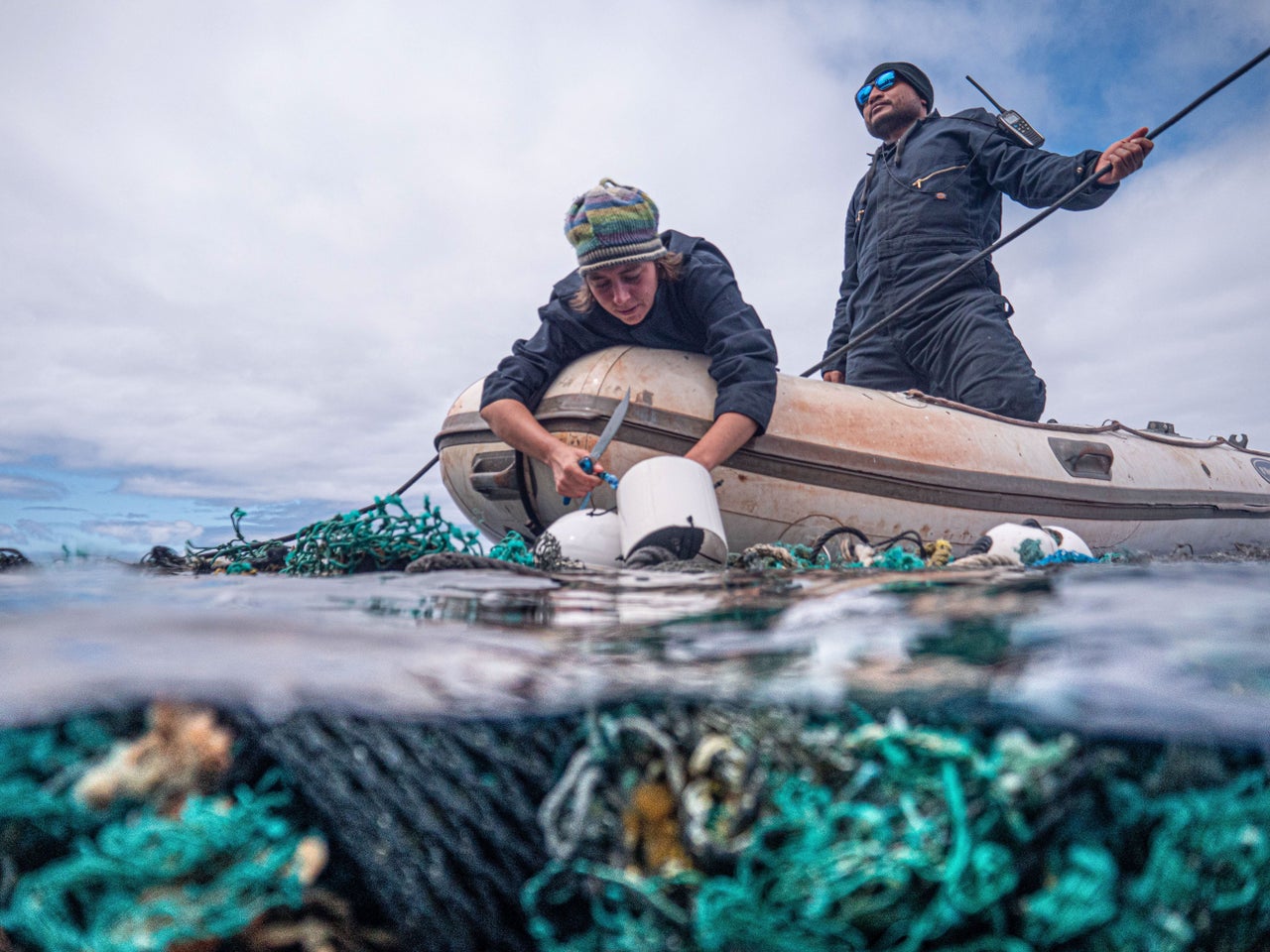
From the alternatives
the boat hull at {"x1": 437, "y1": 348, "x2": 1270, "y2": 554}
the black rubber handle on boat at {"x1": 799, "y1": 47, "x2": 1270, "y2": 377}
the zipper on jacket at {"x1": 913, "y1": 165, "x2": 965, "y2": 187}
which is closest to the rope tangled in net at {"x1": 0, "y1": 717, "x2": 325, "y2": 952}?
the boat hull at {"x1": 437, "y1": 348, "x2": 1270, "y2": 554}

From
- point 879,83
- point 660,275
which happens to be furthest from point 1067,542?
point 879,83

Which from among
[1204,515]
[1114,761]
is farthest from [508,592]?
[1204,515]

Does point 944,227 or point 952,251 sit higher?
point 944,227

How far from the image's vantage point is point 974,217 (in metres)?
3.96

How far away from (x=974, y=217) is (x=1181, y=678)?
3890 mm

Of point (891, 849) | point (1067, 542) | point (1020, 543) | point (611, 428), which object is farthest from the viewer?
point (611, 428)

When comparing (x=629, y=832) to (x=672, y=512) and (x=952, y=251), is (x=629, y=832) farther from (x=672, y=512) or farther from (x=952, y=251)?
(x=952, y=251)

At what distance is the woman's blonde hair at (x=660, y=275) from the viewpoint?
2959mm

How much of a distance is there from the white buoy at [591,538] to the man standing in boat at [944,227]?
8.14 ft

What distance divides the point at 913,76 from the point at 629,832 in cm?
487

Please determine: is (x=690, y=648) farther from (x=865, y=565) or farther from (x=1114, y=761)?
(x=865, y=565)

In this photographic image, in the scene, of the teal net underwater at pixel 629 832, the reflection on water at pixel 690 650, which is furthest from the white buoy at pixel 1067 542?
the teal net underwater at pixel 629 832

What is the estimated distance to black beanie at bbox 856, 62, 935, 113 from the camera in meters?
4.27

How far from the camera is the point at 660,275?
307 cm
